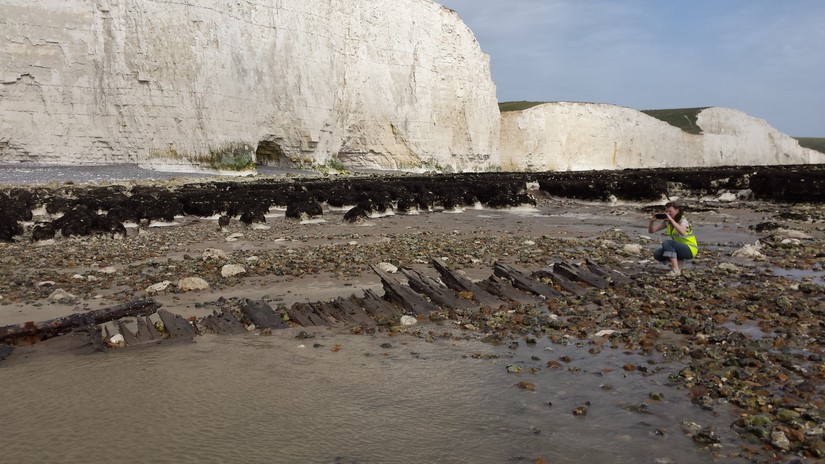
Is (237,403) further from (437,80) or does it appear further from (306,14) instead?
(437,80)

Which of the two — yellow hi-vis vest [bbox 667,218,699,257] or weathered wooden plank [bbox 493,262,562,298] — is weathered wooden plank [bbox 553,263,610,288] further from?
yellow hi-vis vest [bbox 667,218,699,257]

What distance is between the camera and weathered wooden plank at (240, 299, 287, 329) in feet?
18.6

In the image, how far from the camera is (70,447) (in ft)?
10.5

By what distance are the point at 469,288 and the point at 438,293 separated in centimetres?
43

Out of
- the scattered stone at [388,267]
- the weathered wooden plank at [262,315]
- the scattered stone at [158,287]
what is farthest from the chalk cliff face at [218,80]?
the weathered wooden plank at [262,315]

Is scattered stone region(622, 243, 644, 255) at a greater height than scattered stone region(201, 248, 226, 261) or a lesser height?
greater

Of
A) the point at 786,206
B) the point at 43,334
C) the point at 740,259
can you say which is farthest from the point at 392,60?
the point at 43,334

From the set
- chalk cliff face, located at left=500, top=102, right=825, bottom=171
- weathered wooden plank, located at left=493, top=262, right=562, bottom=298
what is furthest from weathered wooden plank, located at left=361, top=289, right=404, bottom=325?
chalk cliff face, located at left=500, top=102, right=825, bottom=171

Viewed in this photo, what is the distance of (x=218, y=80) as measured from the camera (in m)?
33.2

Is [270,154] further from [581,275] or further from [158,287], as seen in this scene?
[581,275]

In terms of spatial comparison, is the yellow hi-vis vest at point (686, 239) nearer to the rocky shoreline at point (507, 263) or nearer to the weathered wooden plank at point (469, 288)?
the rocky shoreline at point (507, 263)

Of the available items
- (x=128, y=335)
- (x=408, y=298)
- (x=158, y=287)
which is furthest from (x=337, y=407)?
(x=158, y=287)

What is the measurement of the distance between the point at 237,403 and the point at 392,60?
44.0 meters

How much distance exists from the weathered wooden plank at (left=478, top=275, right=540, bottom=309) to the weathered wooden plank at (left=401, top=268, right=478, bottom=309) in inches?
17.2
